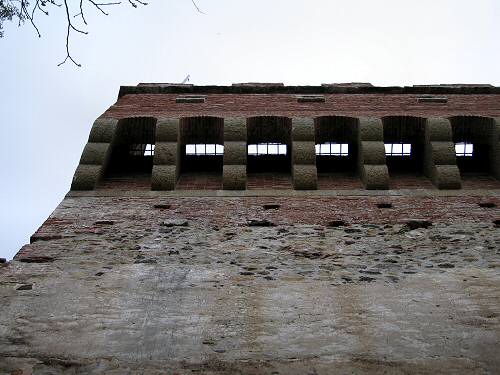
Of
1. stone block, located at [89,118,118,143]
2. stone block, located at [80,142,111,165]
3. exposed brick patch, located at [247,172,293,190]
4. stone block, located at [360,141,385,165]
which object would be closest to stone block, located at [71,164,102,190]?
stone block, located at [80,142,111,165]

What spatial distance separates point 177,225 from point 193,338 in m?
2.84

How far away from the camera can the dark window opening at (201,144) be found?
988cm

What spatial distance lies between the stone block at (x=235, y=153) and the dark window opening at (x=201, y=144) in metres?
0.44

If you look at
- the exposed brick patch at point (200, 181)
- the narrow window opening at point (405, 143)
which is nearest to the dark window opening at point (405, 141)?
the narrow window opening at point (405, 143)

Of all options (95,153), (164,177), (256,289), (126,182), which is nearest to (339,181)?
(164,177)

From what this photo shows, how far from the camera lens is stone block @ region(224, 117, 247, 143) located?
962cm

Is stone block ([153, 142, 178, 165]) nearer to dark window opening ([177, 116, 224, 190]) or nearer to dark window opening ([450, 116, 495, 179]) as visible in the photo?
dark window opening ([177, 116, 224, 190])

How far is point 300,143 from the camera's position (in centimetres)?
945

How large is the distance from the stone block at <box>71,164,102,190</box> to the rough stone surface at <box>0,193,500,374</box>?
375 millimetres

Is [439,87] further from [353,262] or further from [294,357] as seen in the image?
[294,357]

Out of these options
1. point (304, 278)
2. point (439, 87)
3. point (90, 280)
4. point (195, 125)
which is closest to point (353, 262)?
point (304, 278)

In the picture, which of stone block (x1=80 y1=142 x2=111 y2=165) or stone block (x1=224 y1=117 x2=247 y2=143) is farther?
stone block (x1=224 y1=117 x2=247 y2=143)

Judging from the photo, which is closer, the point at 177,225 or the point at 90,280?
the point at 90,280

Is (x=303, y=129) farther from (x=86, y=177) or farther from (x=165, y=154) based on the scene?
(x=86, y=177)
